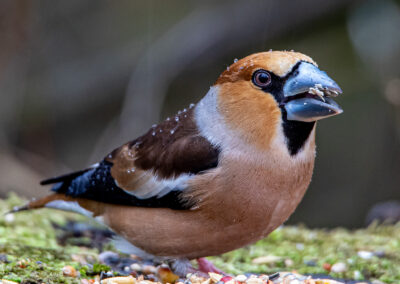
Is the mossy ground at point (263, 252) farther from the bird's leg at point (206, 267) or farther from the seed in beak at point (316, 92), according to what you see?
the seed in beak at point (316, 92)

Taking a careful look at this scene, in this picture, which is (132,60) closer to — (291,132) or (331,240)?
(331,240)

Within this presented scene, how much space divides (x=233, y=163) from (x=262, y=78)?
0.58m

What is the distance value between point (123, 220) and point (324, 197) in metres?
6.06

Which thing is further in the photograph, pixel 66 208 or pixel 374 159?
pixel 374 159

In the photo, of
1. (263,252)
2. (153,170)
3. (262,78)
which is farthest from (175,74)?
(262,78)

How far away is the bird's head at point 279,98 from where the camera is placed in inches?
140

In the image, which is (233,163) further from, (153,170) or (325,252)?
(325,252)

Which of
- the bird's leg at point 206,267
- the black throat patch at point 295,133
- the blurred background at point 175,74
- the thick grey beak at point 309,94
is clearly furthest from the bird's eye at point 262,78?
the blurred background at point 175,74

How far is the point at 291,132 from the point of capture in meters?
3.71

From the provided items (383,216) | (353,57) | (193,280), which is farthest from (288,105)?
(353,57)

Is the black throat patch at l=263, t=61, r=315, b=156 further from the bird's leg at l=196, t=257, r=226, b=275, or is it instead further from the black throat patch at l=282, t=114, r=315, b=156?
the bird's leg at l=196, t=257, r=226, b=275

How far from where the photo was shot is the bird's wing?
389 centimetres

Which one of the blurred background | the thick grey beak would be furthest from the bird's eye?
the blurred background

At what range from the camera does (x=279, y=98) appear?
3.66m
